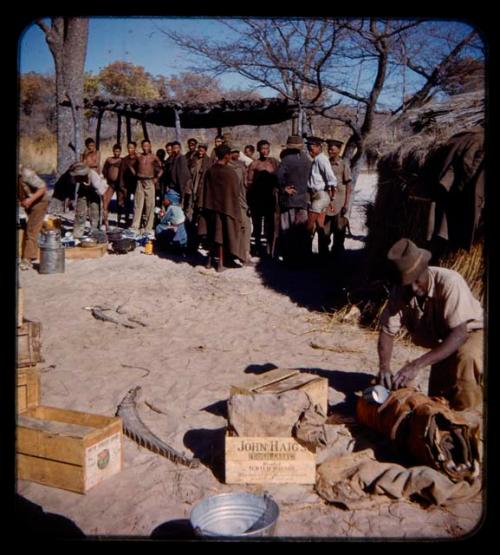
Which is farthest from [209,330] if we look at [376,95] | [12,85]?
[376,95]

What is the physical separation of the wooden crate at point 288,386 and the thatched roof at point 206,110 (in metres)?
9.20

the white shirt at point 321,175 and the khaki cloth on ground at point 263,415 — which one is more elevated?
the white shirt at point 321,175

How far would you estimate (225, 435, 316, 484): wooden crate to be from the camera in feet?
13.2

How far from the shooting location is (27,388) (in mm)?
4422

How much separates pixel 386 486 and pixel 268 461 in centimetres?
77

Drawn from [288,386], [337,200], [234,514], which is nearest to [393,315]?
[288,386]

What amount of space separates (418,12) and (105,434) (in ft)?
10.5

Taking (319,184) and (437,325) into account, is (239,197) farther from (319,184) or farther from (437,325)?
(437,325)

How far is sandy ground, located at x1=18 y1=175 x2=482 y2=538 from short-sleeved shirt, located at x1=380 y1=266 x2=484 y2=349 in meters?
0.94

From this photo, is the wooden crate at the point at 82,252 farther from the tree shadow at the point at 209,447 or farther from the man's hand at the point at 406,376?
the man's hand at the point at 406,376

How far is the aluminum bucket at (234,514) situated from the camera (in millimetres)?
3377

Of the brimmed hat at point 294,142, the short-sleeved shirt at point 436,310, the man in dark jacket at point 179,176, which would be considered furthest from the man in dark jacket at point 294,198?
the short-sleeved shirt at point 436,310

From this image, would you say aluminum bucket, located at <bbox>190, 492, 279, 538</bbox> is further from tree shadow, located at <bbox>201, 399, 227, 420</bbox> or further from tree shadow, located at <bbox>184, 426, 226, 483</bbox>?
tree shadow, located at <bbox>201, 399, 227, 420</bbox>

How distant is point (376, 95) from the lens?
13.1 metres
